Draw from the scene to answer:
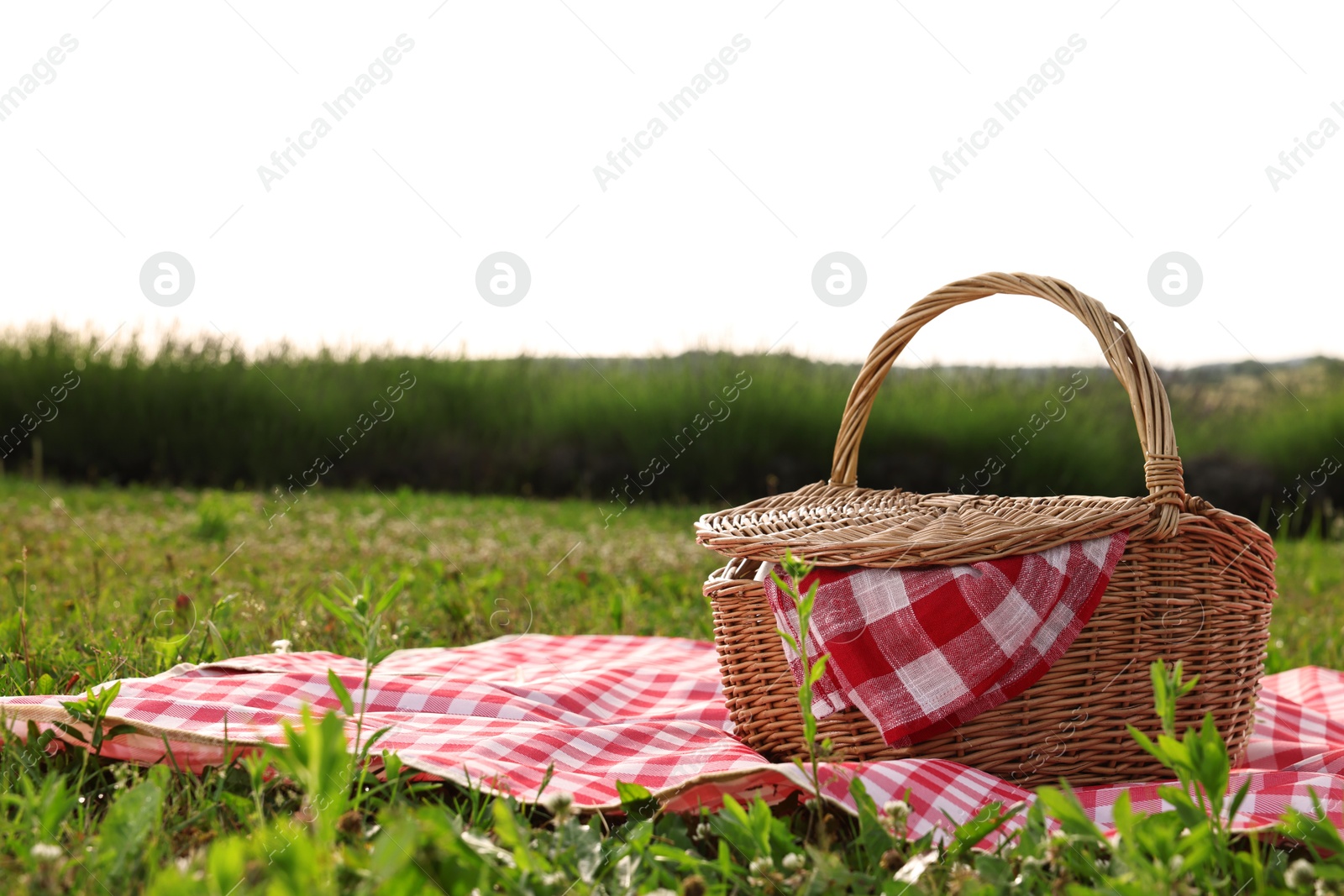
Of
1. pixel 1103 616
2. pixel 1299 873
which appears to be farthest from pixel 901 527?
pixel 1299 873

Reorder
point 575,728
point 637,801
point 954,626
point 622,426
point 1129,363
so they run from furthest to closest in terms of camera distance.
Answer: point 622,426, point 575,728, point 1129,363, point 954,626, point 637,801

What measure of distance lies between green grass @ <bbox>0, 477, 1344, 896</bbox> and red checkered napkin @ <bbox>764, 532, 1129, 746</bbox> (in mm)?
257

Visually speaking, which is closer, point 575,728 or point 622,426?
point 575,728

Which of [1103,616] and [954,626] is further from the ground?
[1103,616]

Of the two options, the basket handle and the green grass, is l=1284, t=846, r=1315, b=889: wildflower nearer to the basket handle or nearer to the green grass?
the green grass

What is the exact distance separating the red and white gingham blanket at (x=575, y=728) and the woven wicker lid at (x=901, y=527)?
29cm

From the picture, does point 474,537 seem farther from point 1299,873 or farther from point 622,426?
point 1299,873

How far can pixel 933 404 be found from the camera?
6.21m

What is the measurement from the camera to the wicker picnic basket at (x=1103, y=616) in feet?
4.53

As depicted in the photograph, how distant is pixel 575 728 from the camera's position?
160 cm

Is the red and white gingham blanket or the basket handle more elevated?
the basket handle

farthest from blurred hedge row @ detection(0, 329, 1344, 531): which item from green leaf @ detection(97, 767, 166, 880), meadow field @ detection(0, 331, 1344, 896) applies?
green leaf @ detection(97, 767, 166, 880)

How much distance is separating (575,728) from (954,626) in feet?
2.08

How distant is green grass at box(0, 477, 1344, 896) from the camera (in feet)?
2.90
